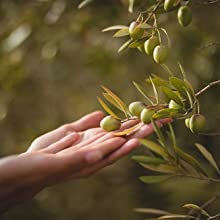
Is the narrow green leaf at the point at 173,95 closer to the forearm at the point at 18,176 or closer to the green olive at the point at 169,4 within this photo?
the green olive at the point at 169,4

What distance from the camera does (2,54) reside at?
1.87m

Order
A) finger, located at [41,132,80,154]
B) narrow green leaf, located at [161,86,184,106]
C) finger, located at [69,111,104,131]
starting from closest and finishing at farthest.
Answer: narrow green leaf, located at [161,86,184,106], finger, located at [41,132,80,154], finger, located at [69,111,104,131]

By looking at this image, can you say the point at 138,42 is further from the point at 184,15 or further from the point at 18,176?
the point at 18,176

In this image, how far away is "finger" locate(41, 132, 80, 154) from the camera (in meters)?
1.11

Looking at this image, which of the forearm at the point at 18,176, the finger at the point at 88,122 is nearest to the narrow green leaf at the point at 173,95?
the forearm at the point at 18,176

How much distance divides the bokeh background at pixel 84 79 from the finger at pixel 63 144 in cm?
45

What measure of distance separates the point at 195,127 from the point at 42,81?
1.81 meters

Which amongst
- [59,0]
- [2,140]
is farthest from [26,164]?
[2,140]

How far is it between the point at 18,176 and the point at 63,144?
19cm

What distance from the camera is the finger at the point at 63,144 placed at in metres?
1.11

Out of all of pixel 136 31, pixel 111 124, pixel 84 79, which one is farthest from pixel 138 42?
pixel 84 79

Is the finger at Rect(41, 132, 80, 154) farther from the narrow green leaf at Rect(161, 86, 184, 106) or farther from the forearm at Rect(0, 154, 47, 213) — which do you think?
the narrow green leaf at Rect(161, 86, 184, 106)

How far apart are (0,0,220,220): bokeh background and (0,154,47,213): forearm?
652 mm

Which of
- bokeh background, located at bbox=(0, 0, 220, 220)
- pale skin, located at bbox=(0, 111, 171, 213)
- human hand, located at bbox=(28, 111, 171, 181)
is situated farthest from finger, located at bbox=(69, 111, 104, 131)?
bokeh background, located at bbox=(0, 0, 220, 220)
